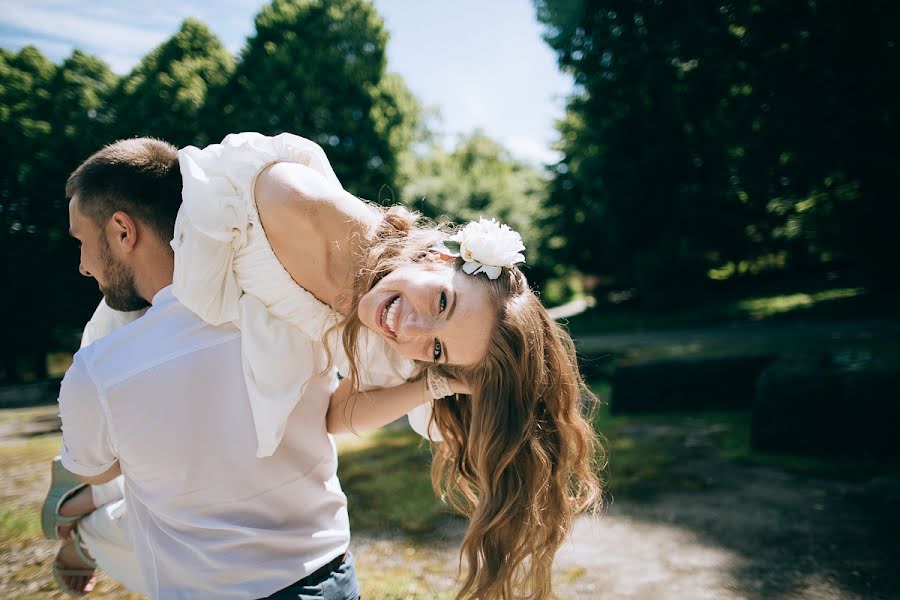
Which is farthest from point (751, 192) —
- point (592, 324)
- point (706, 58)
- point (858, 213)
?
point (592, 324)

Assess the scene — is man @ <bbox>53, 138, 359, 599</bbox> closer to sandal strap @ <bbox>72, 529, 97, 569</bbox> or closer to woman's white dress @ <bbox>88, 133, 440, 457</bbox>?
woman's white dress @ <bbox>88, 133, 440, 457</bbox>

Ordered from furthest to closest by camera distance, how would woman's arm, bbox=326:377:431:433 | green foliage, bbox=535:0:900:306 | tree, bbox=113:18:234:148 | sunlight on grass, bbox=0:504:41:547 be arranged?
tree, bbox=113:18:234:148
green foliage, bbox=535:0:900:306
sunlight on grass, bbox=0:504:41:547
woman's arm, bbox=326:377:431:433

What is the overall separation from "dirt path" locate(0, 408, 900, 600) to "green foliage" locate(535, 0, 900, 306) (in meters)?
6.76

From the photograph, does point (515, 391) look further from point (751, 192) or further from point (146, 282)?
point (751, 192)

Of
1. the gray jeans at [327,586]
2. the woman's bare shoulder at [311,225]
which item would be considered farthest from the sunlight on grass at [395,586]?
the woman's bare shoulder at [311,225]

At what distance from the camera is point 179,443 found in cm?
168

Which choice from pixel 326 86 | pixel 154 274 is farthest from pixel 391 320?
pixel 326 86

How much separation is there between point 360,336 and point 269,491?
643 mm

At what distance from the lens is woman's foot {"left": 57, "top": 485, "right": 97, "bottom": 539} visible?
2404mm

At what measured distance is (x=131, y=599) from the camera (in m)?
3.40

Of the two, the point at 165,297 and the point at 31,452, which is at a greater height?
the point at 165,297

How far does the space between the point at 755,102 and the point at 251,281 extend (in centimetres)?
1105

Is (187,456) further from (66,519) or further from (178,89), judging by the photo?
(178,89)

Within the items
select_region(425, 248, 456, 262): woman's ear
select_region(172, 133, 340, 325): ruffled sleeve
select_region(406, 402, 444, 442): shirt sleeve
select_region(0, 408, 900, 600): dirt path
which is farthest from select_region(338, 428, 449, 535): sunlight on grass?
select_region(172, 133, 340, 325): ruffled sleeve
